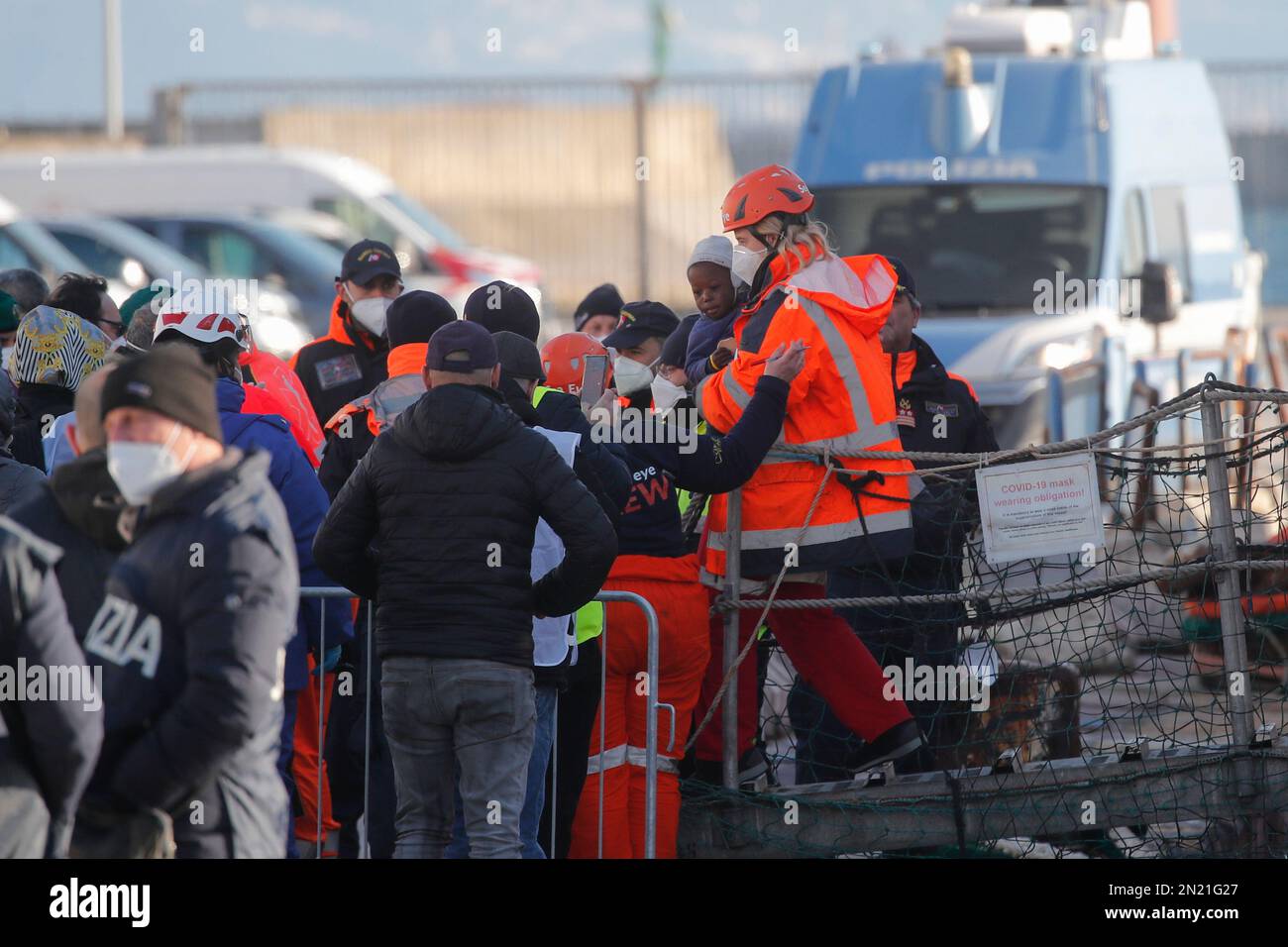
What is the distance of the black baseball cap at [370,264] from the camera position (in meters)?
7.39

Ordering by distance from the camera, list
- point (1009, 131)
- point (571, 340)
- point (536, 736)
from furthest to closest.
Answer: point (1009, 131) → point (571, 340) → point (536, 736)

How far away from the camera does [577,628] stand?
5578 mm

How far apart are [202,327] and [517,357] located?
3.16 ft

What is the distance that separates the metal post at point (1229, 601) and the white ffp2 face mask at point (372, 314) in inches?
129

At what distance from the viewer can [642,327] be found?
6180mm

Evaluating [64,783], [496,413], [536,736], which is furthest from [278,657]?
[536,736]

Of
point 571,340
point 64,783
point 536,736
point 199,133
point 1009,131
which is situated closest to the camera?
point 64,783

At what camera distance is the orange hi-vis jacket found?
18.4ft

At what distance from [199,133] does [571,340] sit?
21035 mm

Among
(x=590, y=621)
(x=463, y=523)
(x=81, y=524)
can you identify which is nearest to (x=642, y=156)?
(x=590, y=621)

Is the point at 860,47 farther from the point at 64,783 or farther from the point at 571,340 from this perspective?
the point at 64,783

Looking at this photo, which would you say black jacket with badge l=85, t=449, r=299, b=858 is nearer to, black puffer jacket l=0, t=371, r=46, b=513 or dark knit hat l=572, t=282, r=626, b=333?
black puffer jacket l=0, t=371, r=46, b=513

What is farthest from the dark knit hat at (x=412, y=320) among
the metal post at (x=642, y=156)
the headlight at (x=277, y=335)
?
the metal post at (x=642, y=156)

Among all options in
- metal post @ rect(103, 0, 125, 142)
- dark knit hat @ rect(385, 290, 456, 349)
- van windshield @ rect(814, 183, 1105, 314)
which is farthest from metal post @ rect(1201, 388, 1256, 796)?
metal post @ rect(103, 0, 125, 142)
